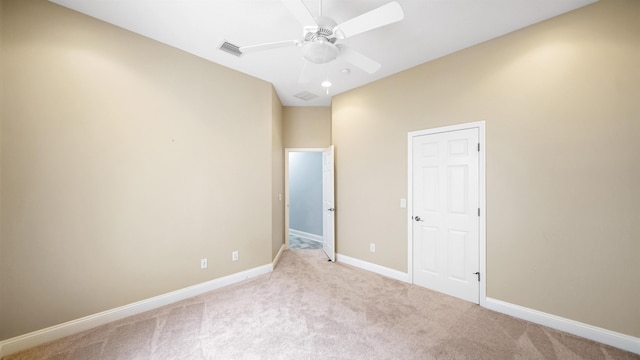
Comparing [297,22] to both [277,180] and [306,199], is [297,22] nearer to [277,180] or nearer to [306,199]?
[277,180]

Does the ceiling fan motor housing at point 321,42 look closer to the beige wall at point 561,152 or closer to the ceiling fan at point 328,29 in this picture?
the ceiling fan at point 328,29

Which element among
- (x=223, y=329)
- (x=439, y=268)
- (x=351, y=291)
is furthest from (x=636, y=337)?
(x=223, y=329)

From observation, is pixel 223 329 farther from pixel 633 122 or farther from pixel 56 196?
pixel 633 122

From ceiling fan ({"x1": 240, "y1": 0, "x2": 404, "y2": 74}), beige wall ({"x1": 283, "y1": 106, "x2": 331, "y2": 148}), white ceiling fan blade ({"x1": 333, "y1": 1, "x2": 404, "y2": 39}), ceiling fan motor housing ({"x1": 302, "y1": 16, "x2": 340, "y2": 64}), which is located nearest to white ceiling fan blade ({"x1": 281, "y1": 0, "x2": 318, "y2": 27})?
ceiling fan ({"x1": 240, "y1": 0, "x2": 404, "y2": 74})

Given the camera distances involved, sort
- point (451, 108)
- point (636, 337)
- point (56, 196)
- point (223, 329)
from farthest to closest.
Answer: point (451, 108)
point (223, 329)
point (56, 196)
point (636, 337)

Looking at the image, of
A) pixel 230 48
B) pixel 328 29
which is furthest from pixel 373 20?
pixel 230 48

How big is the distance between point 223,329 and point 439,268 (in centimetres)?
267

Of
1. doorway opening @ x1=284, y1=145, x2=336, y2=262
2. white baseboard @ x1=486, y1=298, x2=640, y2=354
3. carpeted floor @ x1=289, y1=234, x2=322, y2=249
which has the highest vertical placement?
doorway opening @ x1=284, y1=145, x2=336, y2=262

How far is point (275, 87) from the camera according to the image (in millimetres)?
3990

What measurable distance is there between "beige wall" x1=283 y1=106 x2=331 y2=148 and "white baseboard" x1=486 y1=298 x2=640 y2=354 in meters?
3.71

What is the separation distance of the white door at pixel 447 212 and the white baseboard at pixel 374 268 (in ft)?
0.70

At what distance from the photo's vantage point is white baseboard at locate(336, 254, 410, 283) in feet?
11.2

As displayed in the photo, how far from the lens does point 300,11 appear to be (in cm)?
164

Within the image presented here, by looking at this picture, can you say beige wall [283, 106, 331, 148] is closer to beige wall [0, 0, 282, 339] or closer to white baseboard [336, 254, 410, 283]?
beige wall [0, 0, 282, 339]
